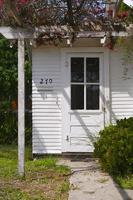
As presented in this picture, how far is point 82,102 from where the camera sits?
1158 cm

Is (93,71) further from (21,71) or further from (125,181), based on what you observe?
(125,181)

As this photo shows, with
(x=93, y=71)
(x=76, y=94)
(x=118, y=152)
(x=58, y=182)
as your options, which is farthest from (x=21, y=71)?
(x=93, y=71)

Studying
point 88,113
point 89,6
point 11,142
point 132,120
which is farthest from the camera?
point 11,142

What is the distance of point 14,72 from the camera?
16.2 meters

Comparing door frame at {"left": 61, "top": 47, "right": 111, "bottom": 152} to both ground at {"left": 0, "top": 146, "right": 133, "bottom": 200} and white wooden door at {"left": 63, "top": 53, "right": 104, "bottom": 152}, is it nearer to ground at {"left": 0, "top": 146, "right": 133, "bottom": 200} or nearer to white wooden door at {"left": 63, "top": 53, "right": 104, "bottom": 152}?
white wooden door at {"left": 63, "top": 53, "right": 104, "bottom": 152}

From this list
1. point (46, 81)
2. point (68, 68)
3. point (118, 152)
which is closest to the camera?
point (118, 152)

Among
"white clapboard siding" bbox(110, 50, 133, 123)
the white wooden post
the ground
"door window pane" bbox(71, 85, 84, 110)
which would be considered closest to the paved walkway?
the ground

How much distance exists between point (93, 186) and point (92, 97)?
11.6ft

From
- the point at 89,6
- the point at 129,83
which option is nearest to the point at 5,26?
the point at 89,6

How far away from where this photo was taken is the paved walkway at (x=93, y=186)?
7.66 metres

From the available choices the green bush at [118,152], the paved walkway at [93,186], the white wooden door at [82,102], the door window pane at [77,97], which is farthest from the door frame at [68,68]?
the green bush at [118,152]

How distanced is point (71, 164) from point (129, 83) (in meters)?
2.30

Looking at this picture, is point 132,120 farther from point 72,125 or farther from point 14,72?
point 14,72

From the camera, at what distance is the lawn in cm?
779
